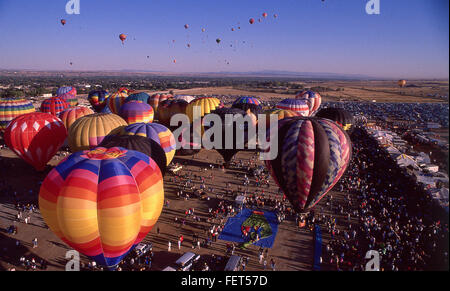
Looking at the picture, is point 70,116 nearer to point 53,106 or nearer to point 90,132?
point 90,132

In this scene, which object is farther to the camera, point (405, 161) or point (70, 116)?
point (70, 116)

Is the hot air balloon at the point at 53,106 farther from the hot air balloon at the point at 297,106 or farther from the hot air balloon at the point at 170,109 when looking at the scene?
the hot air balloon at the point at 297,106

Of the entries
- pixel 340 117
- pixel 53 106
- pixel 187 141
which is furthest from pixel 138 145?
pixel 53 106

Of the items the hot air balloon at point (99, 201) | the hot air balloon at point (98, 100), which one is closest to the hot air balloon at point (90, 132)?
the hot air balloon at point (99, 201)

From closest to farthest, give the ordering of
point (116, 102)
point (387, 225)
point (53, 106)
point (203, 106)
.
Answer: point (387, 225), point (203, 106), point (53, 106), point (116, 102)

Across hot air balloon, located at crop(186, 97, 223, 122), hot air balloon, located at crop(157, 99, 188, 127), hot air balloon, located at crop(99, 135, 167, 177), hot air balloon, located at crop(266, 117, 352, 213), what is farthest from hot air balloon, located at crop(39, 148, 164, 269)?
hot air balloon, located at crop(157, 99, 188, 127)

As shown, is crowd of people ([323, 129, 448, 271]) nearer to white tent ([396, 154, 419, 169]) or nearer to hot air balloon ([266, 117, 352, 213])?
white tent ([396, 154, 419, 169])

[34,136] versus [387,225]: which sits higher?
[34,136]

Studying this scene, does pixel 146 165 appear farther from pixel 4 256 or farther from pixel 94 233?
pixel 4 256
